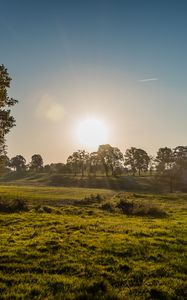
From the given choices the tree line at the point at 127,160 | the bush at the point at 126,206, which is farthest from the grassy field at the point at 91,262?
the tree line at the point at 127,160

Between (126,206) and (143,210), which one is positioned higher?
(126,206)

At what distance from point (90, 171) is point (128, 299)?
183 m

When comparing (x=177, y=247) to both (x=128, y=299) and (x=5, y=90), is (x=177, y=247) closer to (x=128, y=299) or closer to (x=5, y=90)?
(x=128, y=299)

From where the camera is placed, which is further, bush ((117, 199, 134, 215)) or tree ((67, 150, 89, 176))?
tree ((67, 150, 89, 176))

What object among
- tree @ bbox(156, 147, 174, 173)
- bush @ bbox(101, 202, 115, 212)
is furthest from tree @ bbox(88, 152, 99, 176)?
bush @ bbox(101, 202, 115, 212)

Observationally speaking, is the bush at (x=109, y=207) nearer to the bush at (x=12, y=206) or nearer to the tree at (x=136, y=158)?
the bush at (x=12, y=206)

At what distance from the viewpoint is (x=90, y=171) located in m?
196

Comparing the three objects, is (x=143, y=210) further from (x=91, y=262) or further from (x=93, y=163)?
(x=93, y=163)

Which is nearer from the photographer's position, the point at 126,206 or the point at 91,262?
the point at 91,262

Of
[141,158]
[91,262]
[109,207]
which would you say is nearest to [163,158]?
[141,158]

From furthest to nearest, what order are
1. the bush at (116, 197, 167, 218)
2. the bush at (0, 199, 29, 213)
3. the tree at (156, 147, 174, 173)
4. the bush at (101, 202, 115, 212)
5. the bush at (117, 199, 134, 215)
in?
the tree at (156, 147, 174, 173) → the bush at (101, 202, 115, 212) → the bush at (117, 199, 134, 215) → the bush at (116, 197, 167, 218) → the bush at (0, 199, 29, 213)

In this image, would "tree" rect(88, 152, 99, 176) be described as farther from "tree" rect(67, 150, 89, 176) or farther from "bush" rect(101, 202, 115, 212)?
"bush" rect(101, 202, 115, 212)

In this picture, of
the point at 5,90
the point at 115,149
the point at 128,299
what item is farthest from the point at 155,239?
the point at 115,149

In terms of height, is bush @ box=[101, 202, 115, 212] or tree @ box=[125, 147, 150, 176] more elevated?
tree @ box=[125, 147, 150, 176]
